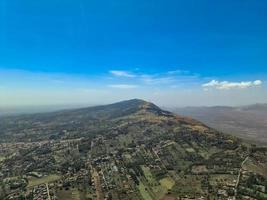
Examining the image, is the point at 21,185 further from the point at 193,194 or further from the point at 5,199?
the point at 193,194

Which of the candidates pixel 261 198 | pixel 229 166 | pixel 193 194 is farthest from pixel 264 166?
pixel 193 194

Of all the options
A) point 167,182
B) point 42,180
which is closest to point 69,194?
point 42,180

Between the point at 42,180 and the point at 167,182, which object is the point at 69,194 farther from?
the point at 167,182

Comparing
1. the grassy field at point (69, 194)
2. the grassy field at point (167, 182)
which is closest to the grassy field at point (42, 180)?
the grassy field at point (69, 194)

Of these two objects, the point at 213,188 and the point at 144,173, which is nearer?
the point at 213,188

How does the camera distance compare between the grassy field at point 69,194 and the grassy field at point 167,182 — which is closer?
the grassy field at point 69,194

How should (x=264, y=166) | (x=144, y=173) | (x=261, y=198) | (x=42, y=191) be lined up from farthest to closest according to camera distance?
(x=264, y=166), (x=144, y=173), (x=42, y=191), (x=261, y=198)

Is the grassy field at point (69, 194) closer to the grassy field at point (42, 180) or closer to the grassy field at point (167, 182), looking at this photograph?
the grassy field at point (42, 180)

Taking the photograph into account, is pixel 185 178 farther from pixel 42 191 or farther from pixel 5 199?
pixel 5 199

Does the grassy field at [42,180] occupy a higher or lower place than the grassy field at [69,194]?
higher

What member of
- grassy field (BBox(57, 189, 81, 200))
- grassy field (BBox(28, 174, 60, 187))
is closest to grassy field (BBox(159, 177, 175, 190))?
grassy field (BBox(57, 189, 81, 200))

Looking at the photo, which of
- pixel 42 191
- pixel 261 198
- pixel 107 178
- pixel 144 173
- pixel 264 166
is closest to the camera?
pixel 261 198
